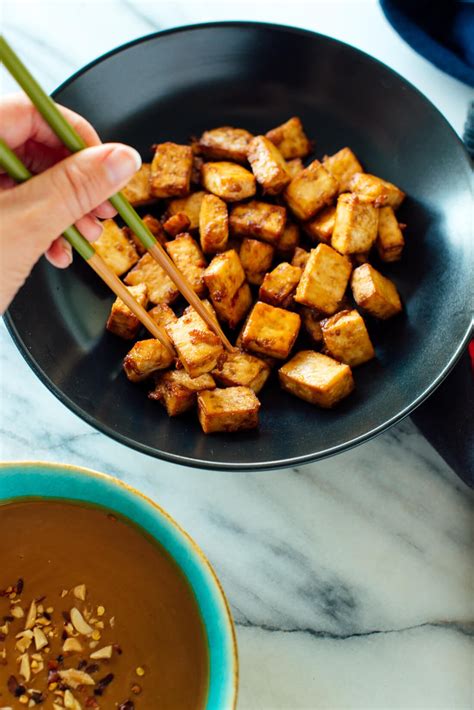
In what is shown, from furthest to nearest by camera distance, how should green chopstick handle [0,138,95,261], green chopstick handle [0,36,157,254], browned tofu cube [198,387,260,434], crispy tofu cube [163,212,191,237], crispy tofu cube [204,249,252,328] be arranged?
crispy tofu cube [163,212,191,237]
crispy tofu cube [204,249,252,328]
browned tofu cube [198,387,260,434]
green chopstick handle [0,138,95,261]
green chopstick handle [0,36,157,254]

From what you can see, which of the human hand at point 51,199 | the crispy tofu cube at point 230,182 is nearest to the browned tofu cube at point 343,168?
the crispy tofu cube at point 230,182

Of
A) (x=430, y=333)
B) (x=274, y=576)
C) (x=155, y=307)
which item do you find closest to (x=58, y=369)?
(x=155, y=307)

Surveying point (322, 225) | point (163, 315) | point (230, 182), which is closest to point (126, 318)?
point (163, 315)

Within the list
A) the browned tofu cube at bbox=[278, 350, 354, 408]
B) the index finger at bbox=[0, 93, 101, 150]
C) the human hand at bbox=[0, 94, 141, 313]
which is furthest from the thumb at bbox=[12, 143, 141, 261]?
the browned tofu cube at bbox=[278, 350, 354, 408]

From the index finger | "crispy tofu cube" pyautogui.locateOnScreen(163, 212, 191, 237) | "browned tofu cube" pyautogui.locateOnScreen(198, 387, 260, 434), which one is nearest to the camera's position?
the index finger

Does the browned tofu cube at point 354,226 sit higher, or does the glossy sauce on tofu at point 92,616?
the browned tofu cube at point 354,226

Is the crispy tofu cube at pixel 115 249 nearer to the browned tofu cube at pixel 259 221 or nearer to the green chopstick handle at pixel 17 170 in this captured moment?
the browned tofu cube at pixel 259 221

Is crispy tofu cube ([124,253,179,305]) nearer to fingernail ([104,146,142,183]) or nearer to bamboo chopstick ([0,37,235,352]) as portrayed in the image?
bamboo chopstick ([0,37,235,352])

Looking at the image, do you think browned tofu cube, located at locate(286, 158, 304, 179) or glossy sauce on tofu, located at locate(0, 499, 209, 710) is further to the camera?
browned tofu cube, located at locate(286, 158, 304, 179)
